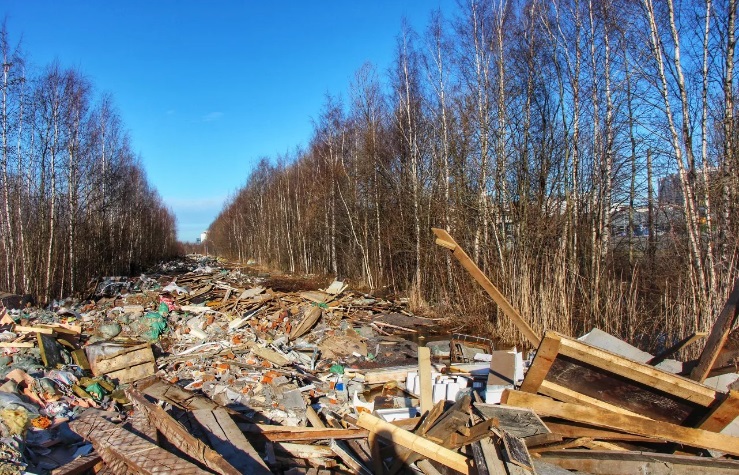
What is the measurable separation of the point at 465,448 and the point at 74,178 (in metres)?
16.0

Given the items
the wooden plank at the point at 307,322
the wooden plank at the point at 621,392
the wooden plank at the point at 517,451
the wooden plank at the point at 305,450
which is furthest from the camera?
the wooden plank at the point at 307,322

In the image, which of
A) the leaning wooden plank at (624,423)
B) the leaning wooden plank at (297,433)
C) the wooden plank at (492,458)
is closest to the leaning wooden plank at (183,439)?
the leaning wooden plank at (297,433)

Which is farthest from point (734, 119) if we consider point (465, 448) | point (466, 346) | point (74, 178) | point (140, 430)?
point (74, 178)

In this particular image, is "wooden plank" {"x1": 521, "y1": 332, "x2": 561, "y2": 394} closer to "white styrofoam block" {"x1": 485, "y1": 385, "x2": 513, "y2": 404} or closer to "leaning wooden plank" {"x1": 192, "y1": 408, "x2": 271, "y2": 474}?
"white styrofoam block" {"x1": 485, "y1": 385, "x2": 513, "y2": 404}

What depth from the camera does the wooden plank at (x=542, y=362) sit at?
12.0 feet

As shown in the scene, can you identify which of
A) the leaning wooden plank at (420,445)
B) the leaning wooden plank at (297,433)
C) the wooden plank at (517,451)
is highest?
the wooden plank at (517,451)

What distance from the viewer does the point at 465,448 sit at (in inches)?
147

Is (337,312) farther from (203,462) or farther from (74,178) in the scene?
(74,178)

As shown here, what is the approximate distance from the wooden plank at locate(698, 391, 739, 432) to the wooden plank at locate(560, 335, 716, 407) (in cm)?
7

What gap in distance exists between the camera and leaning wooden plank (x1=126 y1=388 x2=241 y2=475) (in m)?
3.41

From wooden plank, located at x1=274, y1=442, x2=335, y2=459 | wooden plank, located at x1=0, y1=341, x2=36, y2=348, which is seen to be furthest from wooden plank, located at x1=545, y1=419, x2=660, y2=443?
wooden plank, located at x1=0, y1=341, x2=36, y2=348

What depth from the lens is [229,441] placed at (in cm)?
431

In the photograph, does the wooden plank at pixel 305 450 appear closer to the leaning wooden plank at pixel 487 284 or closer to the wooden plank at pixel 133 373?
the leaning wooden plank at pixel 487 284

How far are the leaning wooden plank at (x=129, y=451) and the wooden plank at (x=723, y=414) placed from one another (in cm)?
378
